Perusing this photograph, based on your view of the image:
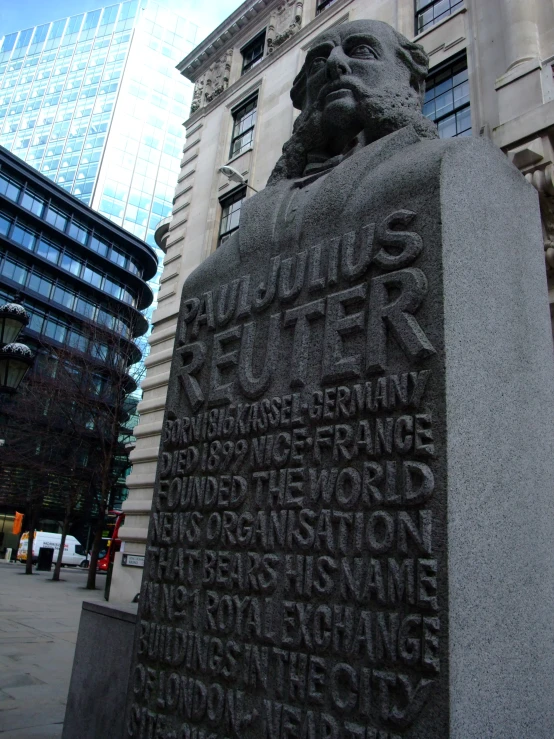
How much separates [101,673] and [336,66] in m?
4.24

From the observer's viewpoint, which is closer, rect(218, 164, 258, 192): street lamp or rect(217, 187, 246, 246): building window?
rect(218, 164, 258, 192): street lamp

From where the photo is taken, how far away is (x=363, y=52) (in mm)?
3807

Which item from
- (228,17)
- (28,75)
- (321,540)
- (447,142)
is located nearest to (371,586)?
(321,540)

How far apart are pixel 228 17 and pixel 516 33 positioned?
14.6 metres

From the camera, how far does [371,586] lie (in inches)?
87.7

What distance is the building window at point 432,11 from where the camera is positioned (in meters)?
13.6

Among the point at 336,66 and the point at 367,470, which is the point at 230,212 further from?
the point at 367,470

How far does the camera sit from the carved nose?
3719 millimetres

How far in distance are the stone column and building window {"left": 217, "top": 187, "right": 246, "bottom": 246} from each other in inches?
350

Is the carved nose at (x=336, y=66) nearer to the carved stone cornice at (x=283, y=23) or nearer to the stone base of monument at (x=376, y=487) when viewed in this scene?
the stone base of monument at (x=376, y=487)

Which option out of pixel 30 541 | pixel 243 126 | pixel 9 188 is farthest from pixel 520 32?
pixel 9 188

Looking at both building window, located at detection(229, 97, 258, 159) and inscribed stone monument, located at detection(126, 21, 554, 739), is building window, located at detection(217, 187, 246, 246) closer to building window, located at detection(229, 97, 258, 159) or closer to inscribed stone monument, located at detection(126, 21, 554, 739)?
building window, located at detection(229, 97, 258, 159)

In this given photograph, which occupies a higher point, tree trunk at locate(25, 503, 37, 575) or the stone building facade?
the stone building facade

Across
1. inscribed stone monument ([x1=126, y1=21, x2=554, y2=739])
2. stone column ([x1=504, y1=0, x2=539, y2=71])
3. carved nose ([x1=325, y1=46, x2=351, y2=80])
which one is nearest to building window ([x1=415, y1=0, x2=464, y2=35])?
stone column ([x1=504, y1=0, x2=539, y2=71])
